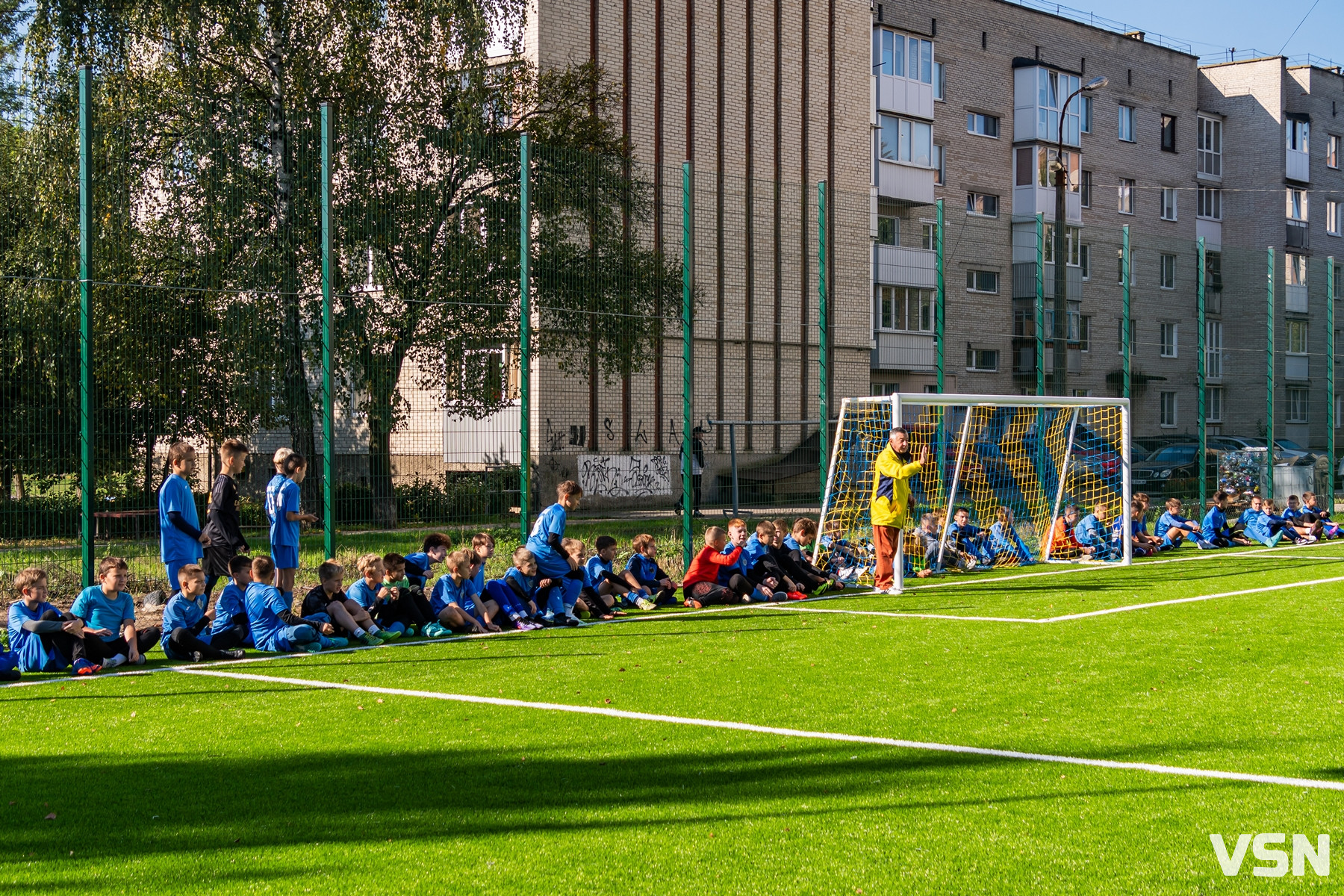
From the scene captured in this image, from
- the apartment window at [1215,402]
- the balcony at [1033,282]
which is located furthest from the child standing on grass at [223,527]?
the apartment window at [1215,402]

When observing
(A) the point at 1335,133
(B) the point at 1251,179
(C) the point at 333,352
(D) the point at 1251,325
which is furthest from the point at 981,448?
(A) the point at 1335,133

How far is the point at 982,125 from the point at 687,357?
115ft

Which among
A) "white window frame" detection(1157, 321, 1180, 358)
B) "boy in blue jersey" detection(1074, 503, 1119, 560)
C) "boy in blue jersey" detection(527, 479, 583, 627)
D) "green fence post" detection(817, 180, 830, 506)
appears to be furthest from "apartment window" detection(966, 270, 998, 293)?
"boy in blue jersey" detection(527, 479, 583, 627)

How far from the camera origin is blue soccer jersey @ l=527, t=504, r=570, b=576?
12.8 metres

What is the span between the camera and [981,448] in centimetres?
1834

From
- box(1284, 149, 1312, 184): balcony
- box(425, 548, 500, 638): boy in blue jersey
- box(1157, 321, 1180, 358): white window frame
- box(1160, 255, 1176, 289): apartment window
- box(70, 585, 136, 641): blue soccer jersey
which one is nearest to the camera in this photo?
box(70, 585, 136, 641): blue soccer jersey

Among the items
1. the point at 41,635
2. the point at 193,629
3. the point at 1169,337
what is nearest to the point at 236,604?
the point at 193,629

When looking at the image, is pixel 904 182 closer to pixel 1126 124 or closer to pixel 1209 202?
pixel 1126 124

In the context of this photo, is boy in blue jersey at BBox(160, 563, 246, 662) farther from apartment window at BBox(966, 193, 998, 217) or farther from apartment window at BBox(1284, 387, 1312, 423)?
apartment window at BBox(966, 193, 998, 217)

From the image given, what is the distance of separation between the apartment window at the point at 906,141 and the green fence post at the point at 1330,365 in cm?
1703

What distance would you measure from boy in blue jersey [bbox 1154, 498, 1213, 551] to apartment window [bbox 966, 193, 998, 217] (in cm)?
2822

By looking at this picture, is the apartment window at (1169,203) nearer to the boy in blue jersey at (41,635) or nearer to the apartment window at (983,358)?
the apartment window at (983,358)

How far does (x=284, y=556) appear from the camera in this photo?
38.2 feet

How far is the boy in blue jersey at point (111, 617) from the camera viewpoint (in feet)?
32.9
